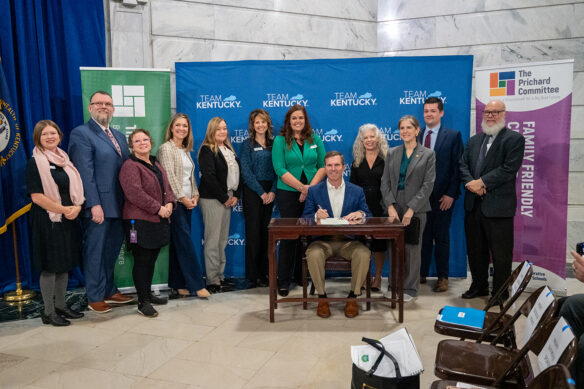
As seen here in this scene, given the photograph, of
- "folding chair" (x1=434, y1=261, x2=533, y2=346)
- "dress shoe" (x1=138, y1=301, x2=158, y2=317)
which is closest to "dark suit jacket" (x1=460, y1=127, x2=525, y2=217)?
"folding chair" (x1=434, y1=261, x2=533, y2=346)

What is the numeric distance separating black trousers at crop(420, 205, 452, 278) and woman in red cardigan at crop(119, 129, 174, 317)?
2.39 m

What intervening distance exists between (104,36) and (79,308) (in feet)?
9.05

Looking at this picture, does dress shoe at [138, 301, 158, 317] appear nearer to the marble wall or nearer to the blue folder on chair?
the blue folder on chair

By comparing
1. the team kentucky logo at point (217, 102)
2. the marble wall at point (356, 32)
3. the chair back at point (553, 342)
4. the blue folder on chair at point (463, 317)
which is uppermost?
the marble wall at point (356, 32)

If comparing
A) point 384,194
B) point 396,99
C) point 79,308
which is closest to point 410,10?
point 396,99

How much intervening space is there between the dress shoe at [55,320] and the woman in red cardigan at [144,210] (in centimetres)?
56

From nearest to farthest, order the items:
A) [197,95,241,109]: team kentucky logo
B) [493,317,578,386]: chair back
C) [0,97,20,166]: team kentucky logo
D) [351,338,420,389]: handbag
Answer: [493,317,578,386]: chair back
[351,338,420,389]: handbag
[0,97,20,166]: team kentucky logo
[197,95,241,109]: team kentucky logo

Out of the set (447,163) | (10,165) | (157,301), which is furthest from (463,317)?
(10,165)

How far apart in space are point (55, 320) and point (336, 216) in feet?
7.78

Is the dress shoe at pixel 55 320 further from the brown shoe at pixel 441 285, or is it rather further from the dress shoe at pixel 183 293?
the brown shoe at pixel 441 285

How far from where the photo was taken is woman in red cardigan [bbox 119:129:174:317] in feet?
11.9

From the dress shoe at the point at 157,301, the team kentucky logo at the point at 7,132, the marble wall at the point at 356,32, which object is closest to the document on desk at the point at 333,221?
the dress shoe at the point at 157,301

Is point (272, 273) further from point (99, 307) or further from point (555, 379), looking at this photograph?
point (555, 379)

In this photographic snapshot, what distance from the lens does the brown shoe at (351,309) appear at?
368 cm
